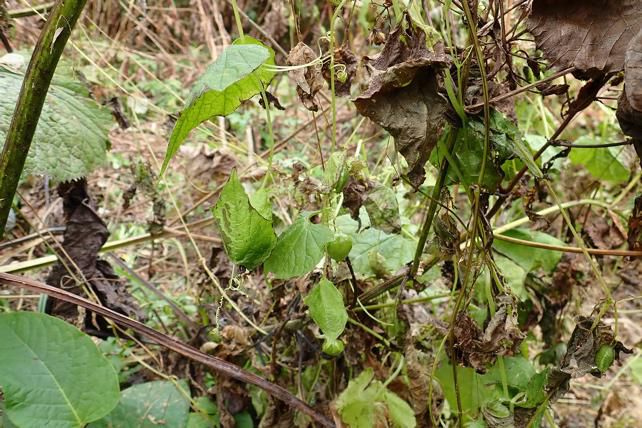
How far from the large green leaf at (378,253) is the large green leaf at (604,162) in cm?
44

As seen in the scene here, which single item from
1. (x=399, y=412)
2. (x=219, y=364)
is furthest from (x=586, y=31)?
(x=219, y=364)

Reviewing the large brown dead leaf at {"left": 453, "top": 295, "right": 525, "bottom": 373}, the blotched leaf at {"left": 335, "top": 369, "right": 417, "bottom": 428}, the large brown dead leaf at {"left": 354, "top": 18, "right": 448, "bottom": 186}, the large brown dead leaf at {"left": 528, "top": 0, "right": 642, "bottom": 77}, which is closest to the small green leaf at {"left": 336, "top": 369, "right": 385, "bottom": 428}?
the blotched leaf at {"left": 335, "top": 369, "right": 417, "bottom": 428}

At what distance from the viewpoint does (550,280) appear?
3.89ft

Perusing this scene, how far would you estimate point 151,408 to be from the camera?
3.13 ft

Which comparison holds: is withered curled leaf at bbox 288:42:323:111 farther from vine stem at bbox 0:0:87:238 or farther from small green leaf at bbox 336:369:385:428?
small green leaf at bbox 336:369:385:428

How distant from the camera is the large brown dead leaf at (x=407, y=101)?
638 mm

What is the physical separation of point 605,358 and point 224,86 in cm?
54

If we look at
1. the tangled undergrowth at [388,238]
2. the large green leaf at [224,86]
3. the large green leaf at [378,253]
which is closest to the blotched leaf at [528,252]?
the tangled undergrowth at [388,238]

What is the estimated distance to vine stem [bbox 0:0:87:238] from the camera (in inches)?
25.2

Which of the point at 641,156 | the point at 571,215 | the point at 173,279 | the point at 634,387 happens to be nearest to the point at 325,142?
the point at 173,279

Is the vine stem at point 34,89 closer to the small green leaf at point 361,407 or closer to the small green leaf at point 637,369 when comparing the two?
the small green leaf at point 361,407

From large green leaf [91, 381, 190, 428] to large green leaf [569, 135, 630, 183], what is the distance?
2.88 feet

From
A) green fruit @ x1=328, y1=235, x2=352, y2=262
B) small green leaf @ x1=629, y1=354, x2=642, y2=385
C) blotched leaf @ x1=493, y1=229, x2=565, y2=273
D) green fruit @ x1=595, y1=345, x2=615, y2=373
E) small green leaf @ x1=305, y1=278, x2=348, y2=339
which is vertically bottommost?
small green leaf @ x1=629, y1=354, x2=642, y2=385

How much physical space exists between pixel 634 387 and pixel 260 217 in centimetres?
127
